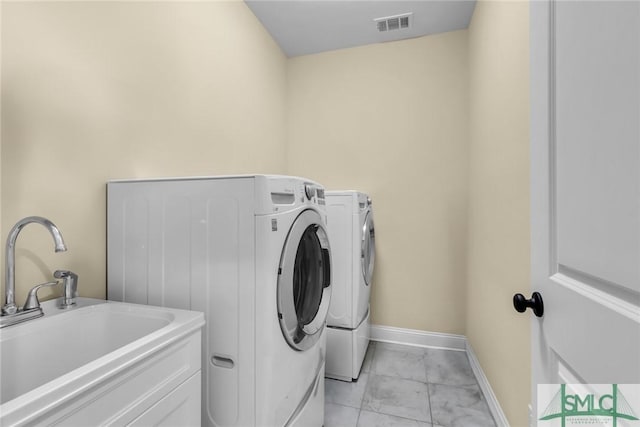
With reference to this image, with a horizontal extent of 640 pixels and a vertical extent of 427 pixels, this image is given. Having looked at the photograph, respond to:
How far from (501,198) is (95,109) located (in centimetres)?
195

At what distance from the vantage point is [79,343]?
0.98m

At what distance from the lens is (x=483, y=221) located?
79.4 inches

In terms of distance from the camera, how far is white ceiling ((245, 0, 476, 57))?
2277mm

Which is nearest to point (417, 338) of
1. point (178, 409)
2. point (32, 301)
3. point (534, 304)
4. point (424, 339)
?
point (424, 339)

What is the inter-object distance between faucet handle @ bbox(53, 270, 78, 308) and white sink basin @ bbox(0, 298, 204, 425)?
33mm

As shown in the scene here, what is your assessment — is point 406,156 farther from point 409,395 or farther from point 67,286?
point 67,286

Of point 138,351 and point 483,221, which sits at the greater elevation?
point 483,221

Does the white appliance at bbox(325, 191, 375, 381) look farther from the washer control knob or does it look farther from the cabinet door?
the cabinet door

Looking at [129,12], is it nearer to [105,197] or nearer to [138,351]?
[105,197]

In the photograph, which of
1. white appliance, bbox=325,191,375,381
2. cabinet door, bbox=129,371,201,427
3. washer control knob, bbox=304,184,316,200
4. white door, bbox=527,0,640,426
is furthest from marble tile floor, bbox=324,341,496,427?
washer control knob, bbox=304,184,316,200

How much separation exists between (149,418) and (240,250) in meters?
0.50

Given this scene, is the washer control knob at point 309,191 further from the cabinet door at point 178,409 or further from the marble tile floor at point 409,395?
the marble tile floor at point 409,395

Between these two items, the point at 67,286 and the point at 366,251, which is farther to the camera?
the point at 366,251

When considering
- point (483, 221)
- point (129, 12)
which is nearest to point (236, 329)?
point (129, 12)
